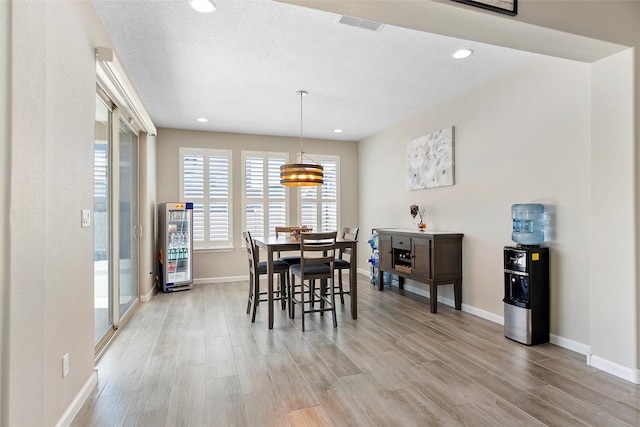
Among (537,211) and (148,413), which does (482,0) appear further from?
(148,413)

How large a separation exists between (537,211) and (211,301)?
13.5ft

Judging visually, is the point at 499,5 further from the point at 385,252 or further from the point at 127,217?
the point at 127,217

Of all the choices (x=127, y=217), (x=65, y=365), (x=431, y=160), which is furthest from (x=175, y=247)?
(x=431, y=160)

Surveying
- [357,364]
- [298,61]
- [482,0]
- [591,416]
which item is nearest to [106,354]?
[357,364]

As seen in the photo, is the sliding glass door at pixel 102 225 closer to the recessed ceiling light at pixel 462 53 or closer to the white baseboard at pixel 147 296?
the white baseboard at pixel 147 296

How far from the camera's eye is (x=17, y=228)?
138cm

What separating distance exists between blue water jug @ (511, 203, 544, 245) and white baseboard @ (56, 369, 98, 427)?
3.74 m

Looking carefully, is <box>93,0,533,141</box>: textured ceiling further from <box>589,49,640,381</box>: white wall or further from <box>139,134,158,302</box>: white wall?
<box>589,49,640,381</box>: white wall

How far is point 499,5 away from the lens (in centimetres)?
204

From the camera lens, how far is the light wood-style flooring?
2.05 m

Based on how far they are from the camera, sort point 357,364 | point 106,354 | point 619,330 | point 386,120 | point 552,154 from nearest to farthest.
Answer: point 619,330
point 357,364
point 106,354
point 552,154
point 386,120

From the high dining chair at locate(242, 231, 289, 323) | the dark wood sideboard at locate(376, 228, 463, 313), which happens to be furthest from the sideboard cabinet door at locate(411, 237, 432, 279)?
the high dining chair at locate(242, 231, 289, 323)

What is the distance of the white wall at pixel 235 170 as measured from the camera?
5.95 metres

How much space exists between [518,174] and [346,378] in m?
2.69
